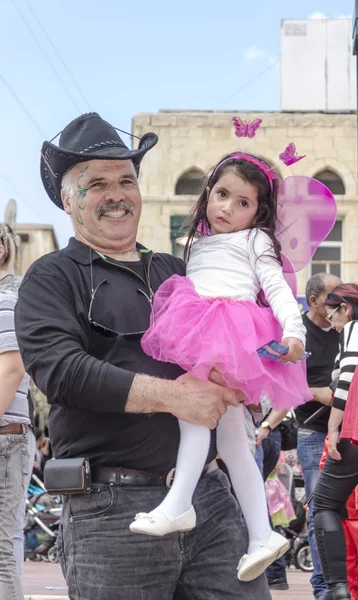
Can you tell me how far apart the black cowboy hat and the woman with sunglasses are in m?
2.90

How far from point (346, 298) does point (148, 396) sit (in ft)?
12.9

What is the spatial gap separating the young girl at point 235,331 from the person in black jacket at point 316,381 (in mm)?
3481

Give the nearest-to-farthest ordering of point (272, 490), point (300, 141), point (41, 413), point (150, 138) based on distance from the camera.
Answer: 1. point (150, 138)
2. point (272, 490)
3. point (300, 141)
4. point (41, 413)

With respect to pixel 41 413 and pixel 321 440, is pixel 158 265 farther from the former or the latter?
pixel 41 413

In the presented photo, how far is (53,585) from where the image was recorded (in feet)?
29.0

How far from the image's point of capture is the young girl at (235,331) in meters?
3.28

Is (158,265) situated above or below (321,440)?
above

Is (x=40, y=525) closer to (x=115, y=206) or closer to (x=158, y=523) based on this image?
(x=115, y=206)

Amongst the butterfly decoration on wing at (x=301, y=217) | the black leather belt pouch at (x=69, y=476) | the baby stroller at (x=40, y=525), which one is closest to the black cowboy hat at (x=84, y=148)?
the butterfly decoration on wing at (x=301, y=217)

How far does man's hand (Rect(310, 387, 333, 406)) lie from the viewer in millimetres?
7320

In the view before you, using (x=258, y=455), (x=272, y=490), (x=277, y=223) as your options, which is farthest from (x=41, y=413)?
(x=277, y=223)

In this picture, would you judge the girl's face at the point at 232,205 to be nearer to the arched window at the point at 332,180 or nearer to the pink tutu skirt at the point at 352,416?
the pink tutu skirt at the point at 352,416

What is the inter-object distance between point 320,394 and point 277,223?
344 centimetres

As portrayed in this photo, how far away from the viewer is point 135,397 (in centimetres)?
312
